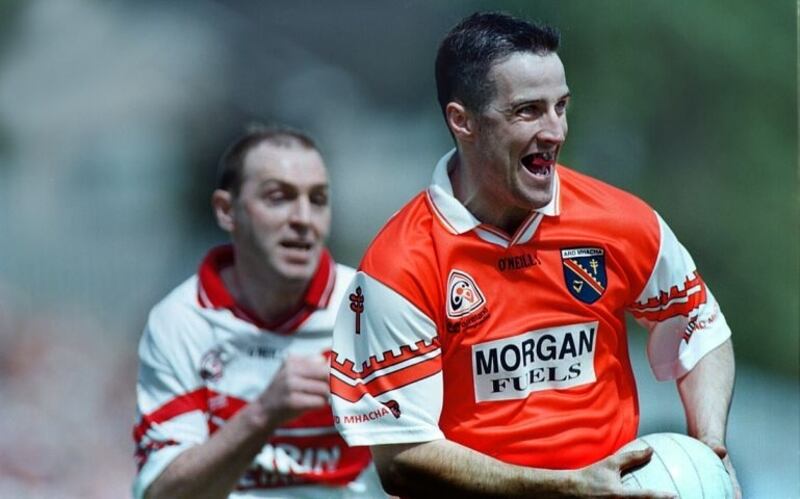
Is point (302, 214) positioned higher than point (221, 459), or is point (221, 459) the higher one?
point (302, 214)

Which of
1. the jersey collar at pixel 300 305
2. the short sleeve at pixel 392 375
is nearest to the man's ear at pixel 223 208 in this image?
the jersey collar at pixel 300 305

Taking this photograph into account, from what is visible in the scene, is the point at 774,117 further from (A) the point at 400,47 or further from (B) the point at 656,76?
(A) the point at 400,47

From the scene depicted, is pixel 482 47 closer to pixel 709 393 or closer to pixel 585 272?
pixel 585 272

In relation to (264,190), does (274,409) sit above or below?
below

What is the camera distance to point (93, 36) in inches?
187

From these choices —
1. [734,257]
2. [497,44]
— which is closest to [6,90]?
[497,44]

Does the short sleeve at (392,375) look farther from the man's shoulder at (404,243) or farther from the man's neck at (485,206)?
the man's neck at (485,206)

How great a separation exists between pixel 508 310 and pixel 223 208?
160cm

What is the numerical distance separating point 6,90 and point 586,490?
271 cm

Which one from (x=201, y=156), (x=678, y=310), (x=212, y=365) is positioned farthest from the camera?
(x=201, y=156)

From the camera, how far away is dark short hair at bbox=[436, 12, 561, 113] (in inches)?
131

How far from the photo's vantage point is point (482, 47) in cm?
334

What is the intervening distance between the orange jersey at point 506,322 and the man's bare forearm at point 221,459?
885 mm

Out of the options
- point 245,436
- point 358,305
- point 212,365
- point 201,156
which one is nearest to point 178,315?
point 212,365
